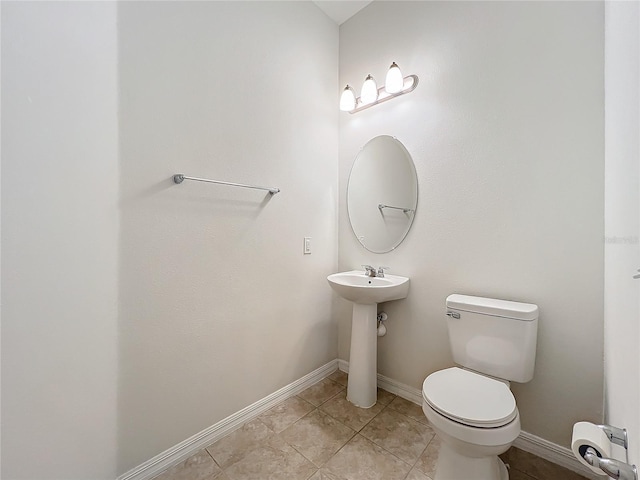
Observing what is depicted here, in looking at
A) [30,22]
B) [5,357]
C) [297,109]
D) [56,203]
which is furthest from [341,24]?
[5,357]

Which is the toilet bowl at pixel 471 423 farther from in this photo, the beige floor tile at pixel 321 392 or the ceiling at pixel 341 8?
the ceiling at pixel 341 8

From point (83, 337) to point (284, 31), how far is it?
202cm

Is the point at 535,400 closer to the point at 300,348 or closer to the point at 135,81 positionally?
the point at 300,348

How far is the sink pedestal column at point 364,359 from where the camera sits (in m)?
1.79

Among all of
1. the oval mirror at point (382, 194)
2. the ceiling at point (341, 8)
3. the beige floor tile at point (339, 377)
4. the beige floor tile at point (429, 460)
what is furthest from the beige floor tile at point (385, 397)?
the ceiling at point (341, 8)

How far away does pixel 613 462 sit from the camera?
47 centimetres

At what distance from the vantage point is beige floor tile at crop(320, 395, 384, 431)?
1644 millimetres

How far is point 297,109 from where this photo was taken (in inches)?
75.0

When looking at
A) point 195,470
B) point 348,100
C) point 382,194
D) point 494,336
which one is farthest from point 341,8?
point 195,470

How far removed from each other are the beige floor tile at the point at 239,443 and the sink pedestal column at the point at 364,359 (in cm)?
59

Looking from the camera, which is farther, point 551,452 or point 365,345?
point 365,345

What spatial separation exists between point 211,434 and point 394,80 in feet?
7.75

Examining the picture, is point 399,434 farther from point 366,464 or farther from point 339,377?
point 339,377

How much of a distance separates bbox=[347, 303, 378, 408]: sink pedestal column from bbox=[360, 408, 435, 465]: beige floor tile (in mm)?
141
